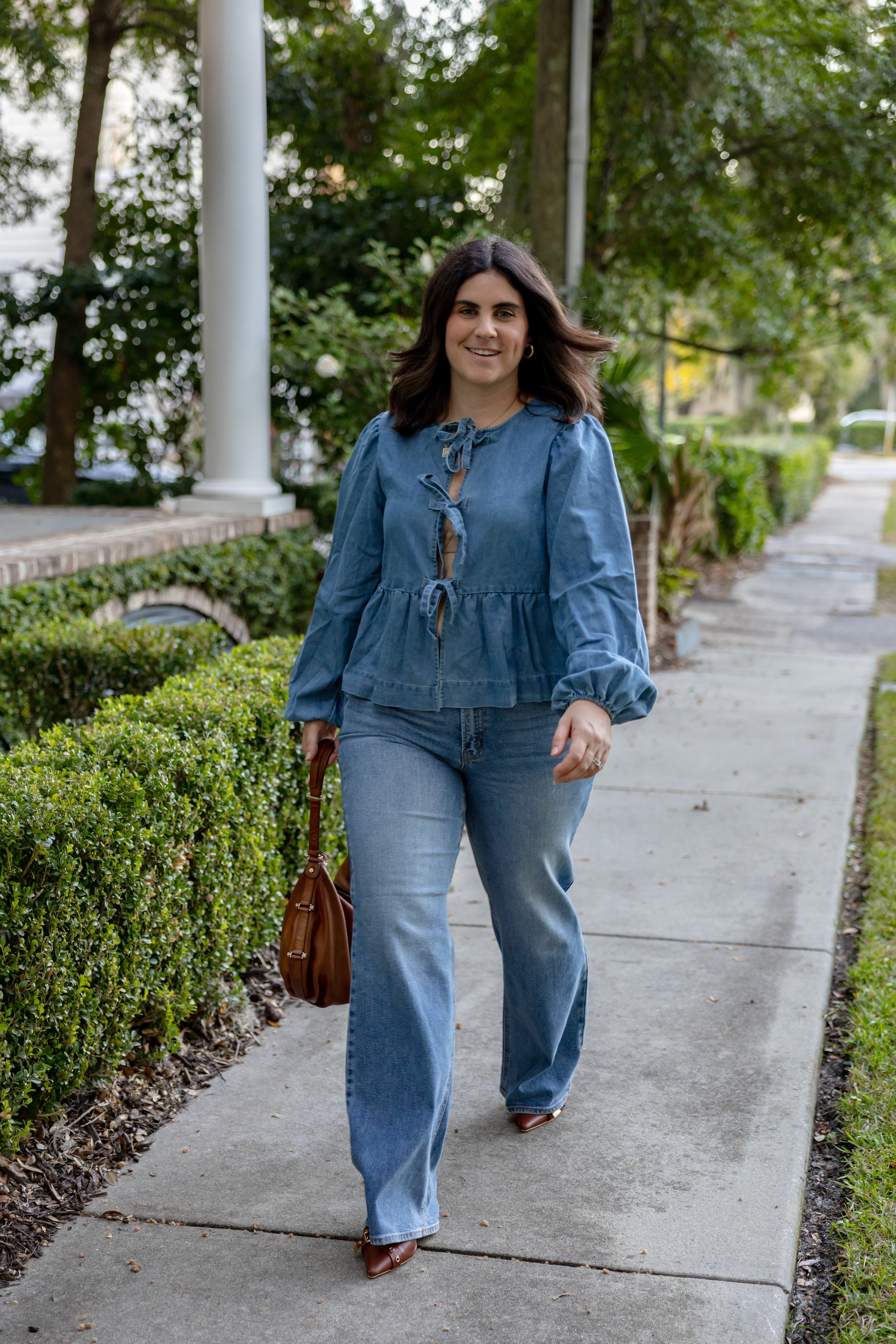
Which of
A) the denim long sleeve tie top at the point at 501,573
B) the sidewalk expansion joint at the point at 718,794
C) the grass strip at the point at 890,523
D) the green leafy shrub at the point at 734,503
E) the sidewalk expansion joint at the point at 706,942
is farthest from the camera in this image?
the grass strip at the point at 890,523

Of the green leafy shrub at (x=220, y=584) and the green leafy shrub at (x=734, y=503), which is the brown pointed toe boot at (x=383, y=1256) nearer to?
the green leafy shrub at (x=220, y=584)

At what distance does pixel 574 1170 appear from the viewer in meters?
2.74

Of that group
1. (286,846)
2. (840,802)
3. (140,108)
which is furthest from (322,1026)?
(140,108)

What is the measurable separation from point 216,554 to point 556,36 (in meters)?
4.36

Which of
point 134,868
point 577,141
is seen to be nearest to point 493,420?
point 134,868

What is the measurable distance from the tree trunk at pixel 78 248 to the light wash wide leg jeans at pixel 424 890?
8427 mm

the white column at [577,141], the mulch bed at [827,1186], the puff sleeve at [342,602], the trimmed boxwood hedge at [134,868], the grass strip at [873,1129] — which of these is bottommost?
the mulch bed at [827,1186]

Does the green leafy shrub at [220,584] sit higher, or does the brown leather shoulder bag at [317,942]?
the green leafy shrub at [220,584]

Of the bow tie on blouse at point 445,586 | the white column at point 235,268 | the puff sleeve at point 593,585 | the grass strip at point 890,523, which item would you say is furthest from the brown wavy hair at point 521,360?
the grass strip at point 890,523

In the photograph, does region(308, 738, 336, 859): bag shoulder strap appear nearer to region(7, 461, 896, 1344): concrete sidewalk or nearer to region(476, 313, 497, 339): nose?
region(7, 461, 896, 1344): concrete sidewalk

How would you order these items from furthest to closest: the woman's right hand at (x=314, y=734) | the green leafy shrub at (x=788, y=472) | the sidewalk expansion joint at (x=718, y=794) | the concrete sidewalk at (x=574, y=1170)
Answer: the green leafy shrub at (x=788, y=472) < the sidewalk expansion joint at (x=718, y=794) < the woman's right hand at (x=314, y=734) < the concrete sidewalk at (x=574, y=1170)

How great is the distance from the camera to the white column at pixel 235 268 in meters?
6.97

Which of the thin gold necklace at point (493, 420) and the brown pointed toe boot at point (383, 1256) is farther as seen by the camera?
the thin gold necklace at point (493, 420)

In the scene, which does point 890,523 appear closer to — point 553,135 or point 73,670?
point 553,135
